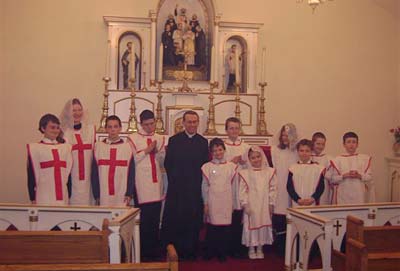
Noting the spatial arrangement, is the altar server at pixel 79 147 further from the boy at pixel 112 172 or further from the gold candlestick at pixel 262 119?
the gold candlestick at pixel 262 119

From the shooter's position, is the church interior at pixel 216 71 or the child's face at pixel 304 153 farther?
the church interior at pixel 216 71

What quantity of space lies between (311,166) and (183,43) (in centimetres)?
396

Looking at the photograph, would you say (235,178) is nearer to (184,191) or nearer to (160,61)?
(184,191)

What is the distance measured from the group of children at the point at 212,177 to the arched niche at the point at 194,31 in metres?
2.93

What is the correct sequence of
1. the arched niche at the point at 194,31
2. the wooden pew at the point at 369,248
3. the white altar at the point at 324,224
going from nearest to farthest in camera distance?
the wooden pew at the point at 369,248 < the white altar at the point at 324,224 < the arched niche at the point at 194,31

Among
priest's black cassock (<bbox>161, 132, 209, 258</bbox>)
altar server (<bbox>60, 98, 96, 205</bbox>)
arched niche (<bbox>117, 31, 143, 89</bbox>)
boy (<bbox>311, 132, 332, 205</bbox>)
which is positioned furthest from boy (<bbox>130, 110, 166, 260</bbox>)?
arched niche (<bbox>117, 31, 143, 89</bbox>)

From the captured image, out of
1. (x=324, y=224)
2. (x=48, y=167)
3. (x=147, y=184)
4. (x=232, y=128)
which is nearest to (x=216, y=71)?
(x=232, y=128)

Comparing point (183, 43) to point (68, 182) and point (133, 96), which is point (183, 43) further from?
point (68, 182)

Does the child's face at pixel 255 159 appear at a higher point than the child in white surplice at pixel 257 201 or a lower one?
higher

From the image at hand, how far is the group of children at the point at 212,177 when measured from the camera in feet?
17.6

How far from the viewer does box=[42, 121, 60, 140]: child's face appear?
17.4ft

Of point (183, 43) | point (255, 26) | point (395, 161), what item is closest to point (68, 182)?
point (183, 43)

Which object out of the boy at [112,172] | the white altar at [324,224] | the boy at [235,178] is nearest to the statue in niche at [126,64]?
the boy at [235,178]

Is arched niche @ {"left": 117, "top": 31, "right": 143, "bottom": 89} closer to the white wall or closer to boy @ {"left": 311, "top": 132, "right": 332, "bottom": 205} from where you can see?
the white wall
